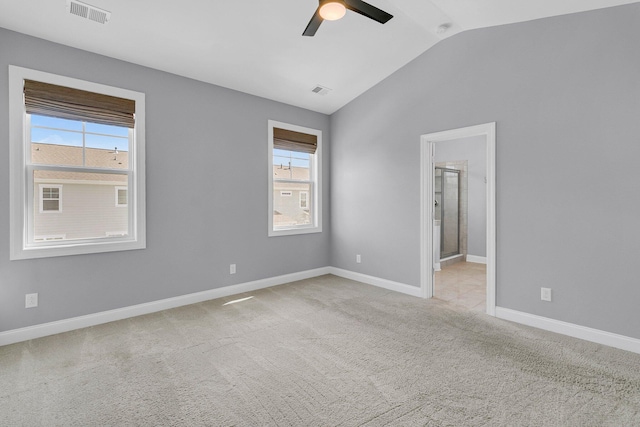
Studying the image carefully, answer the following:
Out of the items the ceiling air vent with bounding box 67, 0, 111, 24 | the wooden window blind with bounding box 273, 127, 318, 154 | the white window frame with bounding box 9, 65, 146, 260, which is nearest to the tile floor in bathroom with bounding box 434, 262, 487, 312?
the wooden window blind with bounding box 273, 127, 318, 154

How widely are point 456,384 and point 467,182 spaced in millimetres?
5181

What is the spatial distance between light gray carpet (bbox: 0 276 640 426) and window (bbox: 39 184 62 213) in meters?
1.21

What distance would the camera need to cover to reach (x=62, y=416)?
74.1 inches

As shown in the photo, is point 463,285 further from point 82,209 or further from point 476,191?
point 82,209

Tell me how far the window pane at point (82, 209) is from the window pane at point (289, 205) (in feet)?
6.55

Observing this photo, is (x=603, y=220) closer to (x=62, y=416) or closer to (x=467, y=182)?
(x=467, y=182)

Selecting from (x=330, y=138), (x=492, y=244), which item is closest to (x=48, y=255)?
(x=330, y=138)

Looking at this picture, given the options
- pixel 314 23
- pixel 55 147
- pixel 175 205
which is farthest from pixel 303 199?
pixel 55 147

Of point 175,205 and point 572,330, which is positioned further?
point 175,205

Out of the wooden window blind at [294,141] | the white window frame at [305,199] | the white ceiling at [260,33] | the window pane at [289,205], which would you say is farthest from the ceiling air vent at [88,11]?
the white window frame at [305,199]

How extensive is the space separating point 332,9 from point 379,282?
3.55m

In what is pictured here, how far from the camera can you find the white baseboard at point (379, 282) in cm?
425

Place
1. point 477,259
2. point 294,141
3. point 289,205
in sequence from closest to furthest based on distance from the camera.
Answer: point 294,141 < point 289,205 < point 477,259

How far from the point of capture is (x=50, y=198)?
121 inches
